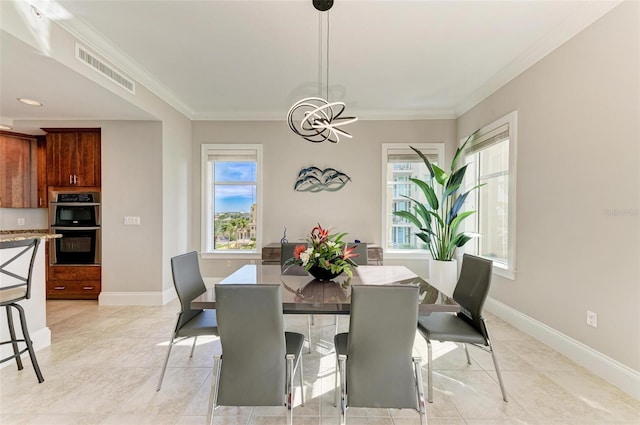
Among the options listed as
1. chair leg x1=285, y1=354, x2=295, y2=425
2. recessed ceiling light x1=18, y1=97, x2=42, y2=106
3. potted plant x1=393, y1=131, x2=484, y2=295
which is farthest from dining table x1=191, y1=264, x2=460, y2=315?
recessed ceiling light x1=18, y1=97, x2=42, y2=106

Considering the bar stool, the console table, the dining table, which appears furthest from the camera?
the console table

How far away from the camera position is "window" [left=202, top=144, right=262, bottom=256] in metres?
4.72

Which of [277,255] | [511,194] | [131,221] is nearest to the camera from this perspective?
[511,194]

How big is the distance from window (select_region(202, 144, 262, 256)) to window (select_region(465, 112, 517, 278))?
129 inches

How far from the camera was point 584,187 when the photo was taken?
2336 millimetres

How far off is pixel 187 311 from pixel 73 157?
10.8 feet

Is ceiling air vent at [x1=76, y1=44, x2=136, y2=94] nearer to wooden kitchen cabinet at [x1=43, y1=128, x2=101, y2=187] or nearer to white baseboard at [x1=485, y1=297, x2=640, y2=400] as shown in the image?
wooden kitchen cabinet at [x1=43, y1=128, x2=101, y2=187]

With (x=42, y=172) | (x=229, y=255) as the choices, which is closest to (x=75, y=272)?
(x=42, y=172)

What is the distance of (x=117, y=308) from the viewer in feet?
12.4

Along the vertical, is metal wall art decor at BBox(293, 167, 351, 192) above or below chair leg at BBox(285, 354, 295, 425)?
above

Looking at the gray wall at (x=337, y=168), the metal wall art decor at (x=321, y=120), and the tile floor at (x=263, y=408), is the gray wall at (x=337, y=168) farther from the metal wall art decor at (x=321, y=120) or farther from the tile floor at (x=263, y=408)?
the tile floor at (x=263, y=408)

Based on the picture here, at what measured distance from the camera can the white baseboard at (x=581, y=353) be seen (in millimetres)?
1987

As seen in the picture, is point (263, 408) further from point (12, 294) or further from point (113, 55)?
point (113, 55)

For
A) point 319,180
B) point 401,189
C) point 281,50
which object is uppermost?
point 281,50
